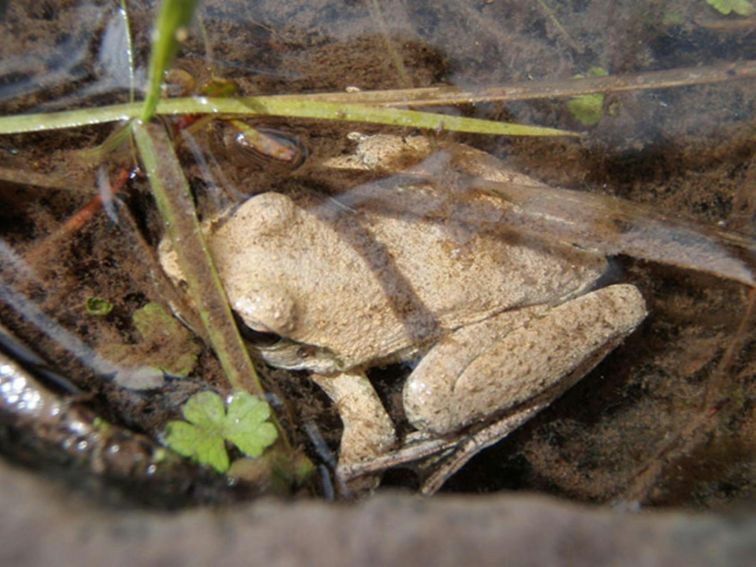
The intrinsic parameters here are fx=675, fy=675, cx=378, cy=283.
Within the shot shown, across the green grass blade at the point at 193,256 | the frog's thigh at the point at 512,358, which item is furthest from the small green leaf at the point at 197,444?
the frog's thigh at the point at 512,358

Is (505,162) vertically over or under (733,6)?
under

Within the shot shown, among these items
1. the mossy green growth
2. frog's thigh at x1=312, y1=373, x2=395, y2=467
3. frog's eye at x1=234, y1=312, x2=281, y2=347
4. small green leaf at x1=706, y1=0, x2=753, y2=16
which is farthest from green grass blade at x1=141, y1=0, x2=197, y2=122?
small green leaf at x1=706, y1=0, x2=753, y2=16

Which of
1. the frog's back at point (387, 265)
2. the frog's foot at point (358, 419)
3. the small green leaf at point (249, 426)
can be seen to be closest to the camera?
the small green leaf at point (249, 426)

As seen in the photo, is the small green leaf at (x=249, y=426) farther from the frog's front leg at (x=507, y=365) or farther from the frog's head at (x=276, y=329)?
the frog's front leg at (x=507, y=365)

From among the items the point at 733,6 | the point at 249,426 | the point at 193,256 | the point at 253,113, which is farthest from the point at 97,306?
the point at 733,6

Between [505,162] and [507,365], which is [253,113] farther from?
[507,365]

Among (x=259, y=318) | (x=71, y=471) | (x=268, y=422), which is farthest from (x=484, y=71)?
(x=71, y=471)
